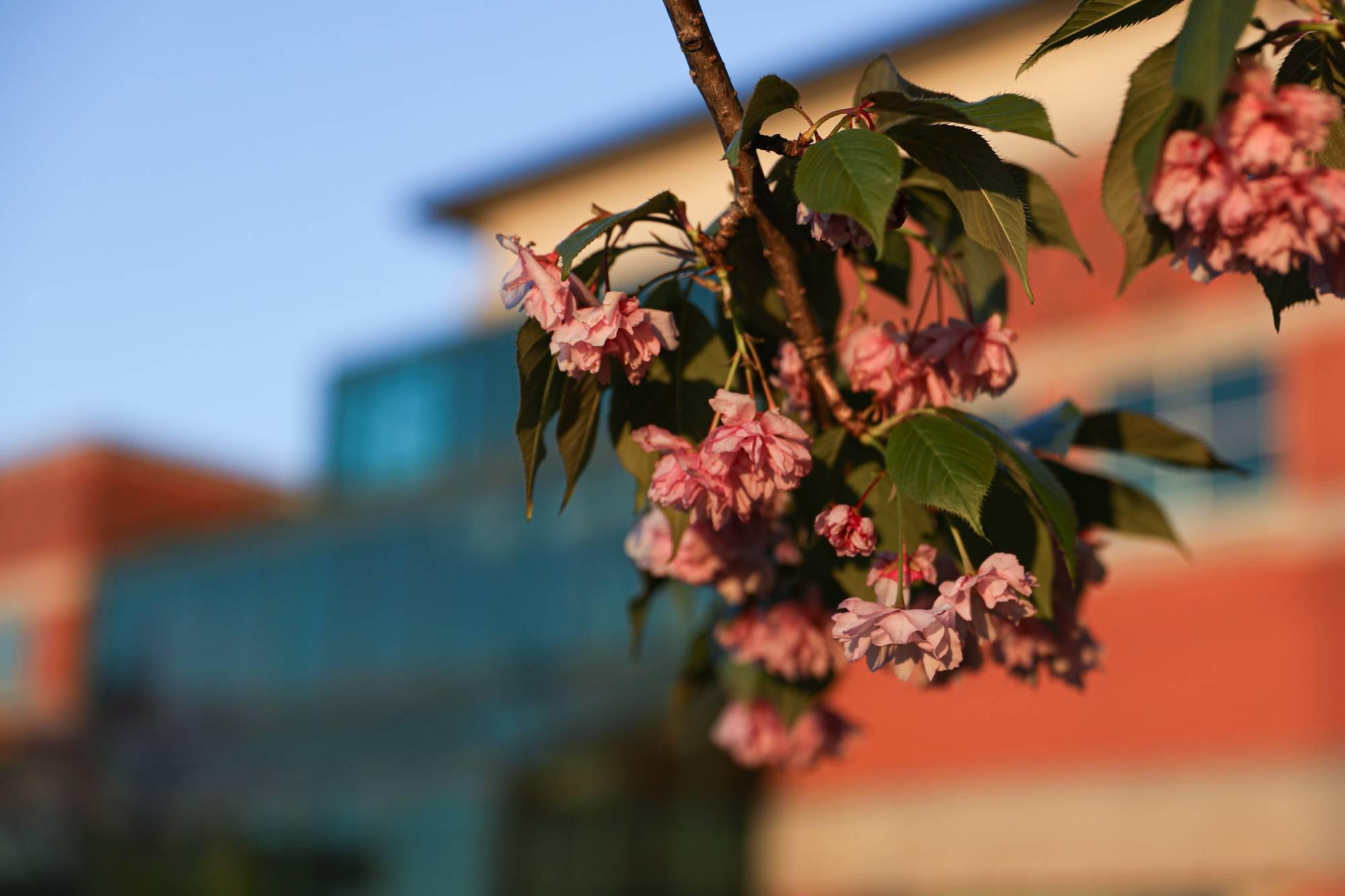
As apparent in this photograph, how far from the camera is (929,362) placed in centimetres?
172

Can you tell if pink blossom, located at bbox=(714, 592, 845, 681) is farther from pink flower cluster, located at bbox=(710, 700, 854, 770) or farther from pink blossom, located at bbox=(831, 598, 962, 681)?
pink blossom, located at bbox=(831, 598, 962, 681)

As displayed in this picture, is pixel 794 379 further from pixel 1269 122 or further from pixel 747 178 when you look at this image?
pixel 1269 122

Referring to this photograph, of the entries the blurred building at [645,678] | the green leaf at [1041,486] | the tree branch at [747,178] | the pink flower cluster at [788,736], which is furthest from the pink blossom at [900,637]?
the blurred building at [645,678]

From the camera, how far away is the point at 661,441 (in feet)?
5.21

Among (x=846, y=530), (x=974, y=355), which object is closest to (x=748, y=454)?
(x=846, y=530)

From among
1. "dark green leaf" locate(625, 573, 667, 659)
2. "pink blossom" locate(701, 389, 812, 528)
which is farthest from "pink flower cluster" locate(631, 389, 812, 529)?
"dark green leaf" locate(625, 573, 667, 659)

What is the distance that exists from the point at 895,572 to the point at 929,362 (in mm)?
279

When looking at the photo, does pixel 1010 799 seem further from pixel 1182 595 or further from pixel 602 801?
pixel 602 801

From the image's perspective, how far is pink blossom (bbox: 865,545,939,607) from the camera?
1559mm

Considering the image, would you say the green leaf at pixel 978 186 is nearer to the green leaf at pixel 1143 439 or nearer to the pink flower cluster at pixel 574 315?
the pink flower cluster at pixel 574 315

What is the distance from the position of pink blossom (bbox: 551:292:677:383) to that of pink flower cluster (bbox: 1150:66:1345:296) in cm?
53

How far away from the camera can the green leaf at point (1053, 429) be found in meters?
1.82

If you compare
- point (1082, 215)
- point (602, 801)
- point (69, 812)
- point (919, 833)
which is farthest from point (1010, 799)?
point (69, 812)

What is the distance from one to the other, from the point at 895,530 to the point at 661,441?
0.28 metres
